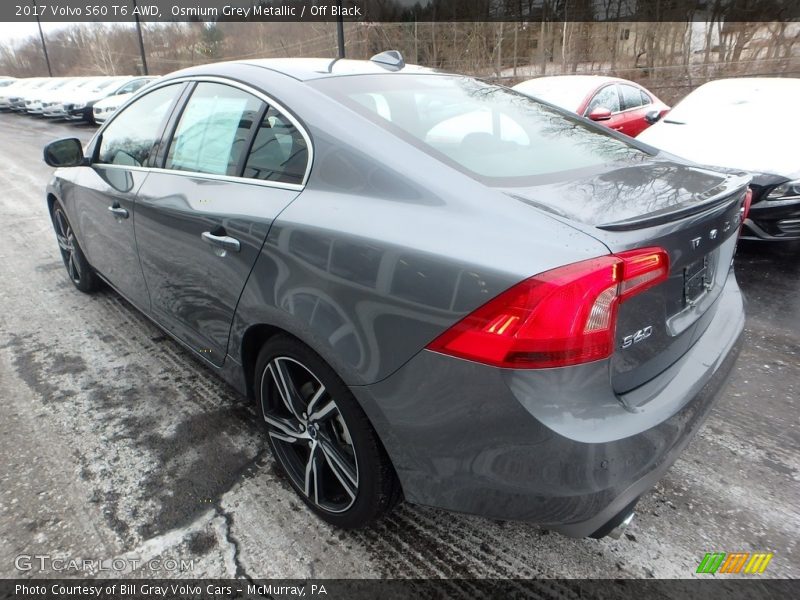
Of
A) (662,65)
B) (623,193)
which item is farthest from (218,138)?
(662,65)

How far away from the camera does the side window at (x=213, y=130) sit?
2.20m

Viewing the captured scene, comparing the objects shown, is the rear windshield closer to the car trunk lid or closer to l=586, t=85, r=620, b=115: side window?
the car trunk lid

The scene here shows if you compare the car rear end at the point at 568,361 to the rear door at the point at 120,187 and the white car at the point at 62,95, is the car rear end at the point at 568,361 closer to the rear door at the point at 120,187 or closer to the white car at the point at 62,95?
the rear door at the point at 120,187

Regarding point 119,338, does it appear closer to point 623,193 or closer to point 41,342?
point 41,342

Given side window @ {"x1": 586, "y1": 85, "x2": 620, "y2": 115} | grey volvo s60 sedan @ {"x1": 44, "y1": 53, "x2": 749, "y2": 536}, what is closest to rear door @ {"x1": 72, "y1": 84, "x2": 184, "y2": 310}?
grey volvo s60 sedan @ {"x1": 44, "y1": 53, "x2": 749, "y2": 536}

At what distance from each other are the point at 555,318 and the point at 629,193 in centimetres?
60

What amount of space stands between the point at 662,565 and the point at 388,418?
1.13 m

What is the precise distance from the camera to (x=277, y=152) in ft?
6.60

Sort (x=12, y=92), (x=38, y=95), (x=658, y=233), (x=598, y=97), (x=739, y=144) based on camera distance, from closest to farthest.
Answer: (x=658, y=233) → (x=739, y=144) → (x=598, y=97) → (x=38, y=95) → (x=12, y=92)

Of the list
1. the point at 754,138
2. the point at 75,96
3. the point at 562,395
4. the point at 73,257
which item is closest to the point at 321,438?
the point at 562,395

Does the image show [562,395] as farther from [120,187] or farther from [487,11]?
[487,11]

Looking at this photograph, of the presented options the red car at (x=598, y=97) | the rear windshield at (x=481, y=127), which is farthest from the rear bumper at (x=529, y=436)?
the red car at (x=598, y=97)

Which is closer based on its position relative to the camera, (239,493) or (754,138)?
(239,493)
